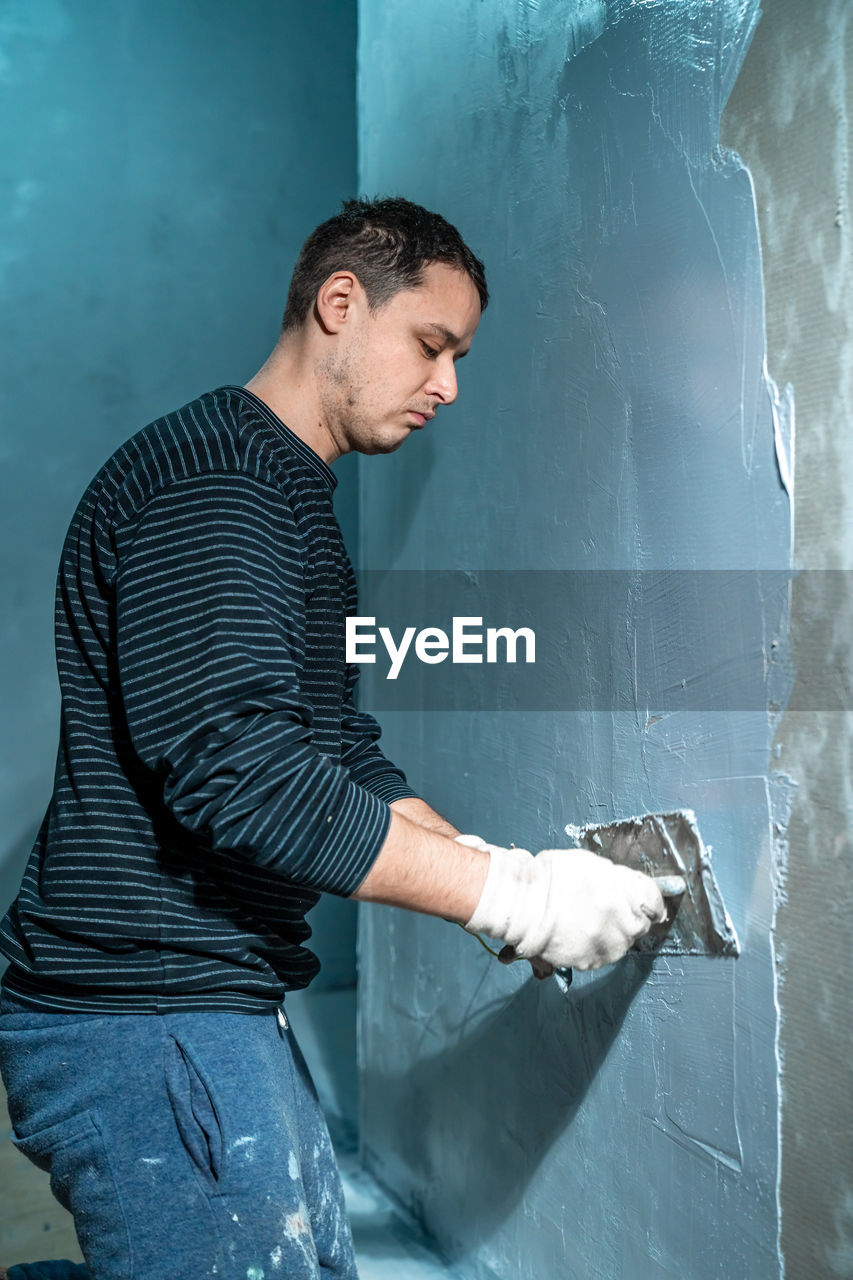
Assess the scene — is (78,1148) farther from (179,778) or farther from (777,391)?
(777,391)

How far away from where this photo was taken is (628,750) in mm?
1405

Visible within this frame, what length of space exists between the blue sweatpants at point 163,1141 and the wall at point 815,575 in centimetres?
53

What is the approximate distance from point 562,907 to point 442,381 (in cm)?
64

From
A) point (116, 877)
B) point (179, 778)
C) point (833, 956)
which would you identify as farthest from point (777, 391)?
point (116, 877)

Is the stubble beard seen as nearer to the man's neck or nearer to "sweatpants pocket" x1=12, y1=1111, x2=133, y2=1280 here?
the man's neck

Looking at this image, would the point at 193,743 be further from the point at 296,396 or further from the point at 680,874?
the point at 680,874

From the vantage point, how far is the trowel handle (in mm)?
1265

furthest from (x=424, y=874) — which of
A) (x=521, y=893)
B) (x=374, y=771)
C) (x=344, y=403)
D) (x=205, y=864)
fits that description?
(x=344, y=403)

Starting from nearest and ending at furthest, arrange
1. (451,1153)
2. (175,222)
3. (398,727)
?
(451,1153) < (398,727) < (175,222)

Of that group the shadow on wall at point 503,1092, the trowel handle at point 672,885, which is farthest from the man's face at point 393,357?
the shadow on wall at point 503,1092

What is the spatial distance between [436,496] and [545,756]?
1.96ft

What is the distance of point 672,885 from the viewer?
1270 mm

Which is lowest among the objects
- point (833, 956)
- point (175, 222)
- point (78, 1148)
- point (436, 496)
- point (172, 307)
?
point (78, 1148)

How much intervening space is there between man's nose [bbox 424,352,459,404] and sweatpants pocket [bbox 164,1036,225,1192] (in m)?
0.79
